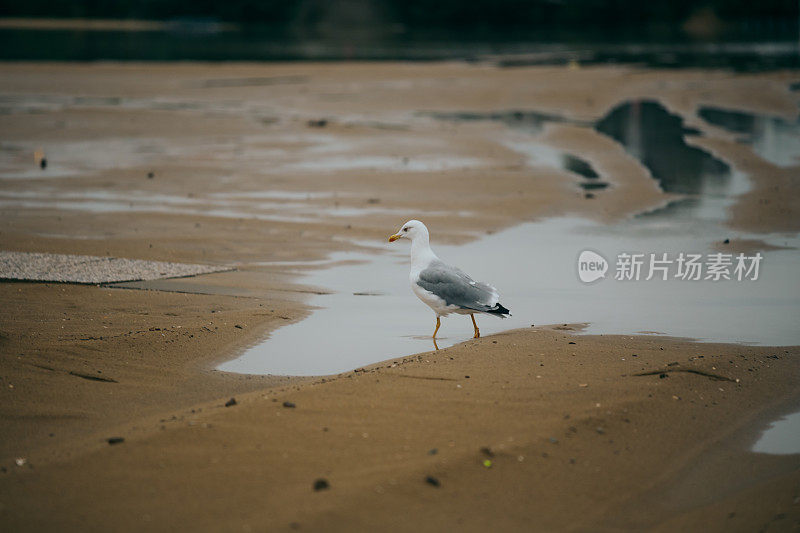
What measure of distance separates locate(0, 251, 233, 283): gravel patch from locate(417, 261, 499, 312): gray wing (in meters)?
3.12

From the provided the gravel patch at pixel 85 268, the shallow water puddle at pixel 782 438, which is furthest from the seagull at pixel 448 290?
the gravel patch at pixel 85 268

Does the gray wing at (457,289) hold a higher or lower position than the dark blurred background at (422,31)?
lower

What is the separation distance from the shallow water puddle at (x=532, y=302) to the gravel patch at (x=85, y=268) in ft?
4.58

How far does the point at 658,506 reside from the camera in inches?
197

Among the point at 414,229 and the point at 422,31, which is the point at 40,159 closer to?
the point at 414,229

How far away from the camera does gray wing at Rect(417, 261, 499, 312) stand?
7.41 metres

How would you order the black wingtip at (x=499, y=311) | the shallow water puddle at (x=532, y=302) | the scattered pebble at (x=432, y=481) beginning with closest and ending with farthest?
the scattered pebble at (x=432, y=481) < the black wingtip at (x=499, y=311) < the shallow water puddle at (x=532, y=302)

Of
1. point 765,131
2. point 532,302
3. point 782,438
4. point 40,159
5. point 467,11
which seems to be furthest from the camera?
point 467,11

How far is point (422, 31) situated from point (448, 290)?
7290cm

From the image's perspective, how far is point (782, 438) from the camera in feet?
19.4

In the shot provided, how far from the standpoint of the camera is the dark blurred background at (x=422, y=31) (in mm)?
46219

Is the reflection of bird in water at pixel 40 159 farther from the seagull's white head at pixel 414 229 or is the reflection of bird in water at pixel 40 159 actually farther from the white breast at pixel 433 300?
the white breast at pixel 433 300

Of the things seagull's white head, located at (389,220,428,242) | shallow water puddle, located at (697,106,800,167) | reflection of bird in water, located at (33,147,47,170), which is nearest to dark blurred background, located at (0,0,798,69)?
shallow water puddle, located at (697,106,800,167)

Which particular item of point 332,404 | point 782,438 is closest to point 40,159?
point 332,404
